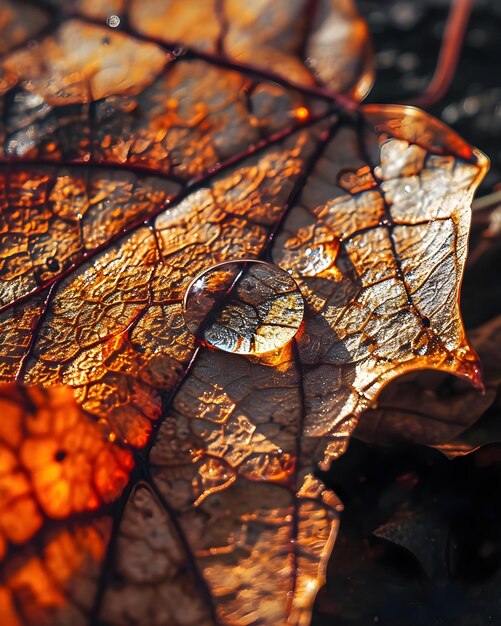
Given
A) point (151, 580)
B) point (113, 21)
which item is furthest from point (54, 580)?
point (113, 21)

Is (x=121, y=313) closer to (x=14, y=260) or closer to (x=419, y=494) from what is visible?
(x=14, y=260)

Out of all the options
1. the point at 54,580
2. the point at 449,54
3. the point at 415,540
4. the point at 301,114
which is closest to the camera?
the point at 54,580

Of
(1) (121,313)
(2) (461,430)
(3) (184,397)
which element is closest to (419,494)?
(2) (461,430)

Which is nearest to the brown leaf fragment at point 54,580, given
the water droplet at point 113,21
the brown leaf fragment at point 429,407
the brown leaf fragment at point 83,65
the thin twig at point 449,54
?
the brown leaf fragment at point 429,407

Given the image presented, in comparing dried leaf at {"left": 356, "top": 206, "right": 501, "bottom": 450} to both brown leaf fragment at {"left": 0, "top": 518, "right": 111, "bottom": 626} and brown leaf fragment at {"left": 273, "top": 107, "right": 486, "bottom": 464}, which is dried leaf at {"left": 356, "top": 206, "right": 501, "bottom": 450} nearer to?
brown leaf fragment at {"left": 273, "top": 107, "right": 486, "bottom": 464}

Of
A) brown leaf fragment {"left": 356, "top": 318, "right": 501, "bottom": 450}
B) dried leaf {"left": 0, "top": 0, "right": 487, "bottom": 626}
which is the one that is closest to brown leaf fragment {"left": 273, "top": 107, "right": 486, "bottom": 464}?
dried leaf {"left": 0, "top": 0, "right": 487, "bottom": 626}

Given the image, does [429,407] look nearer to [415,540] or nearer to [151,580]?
[415,540]

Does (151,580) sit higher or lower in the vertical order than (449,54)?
lower
